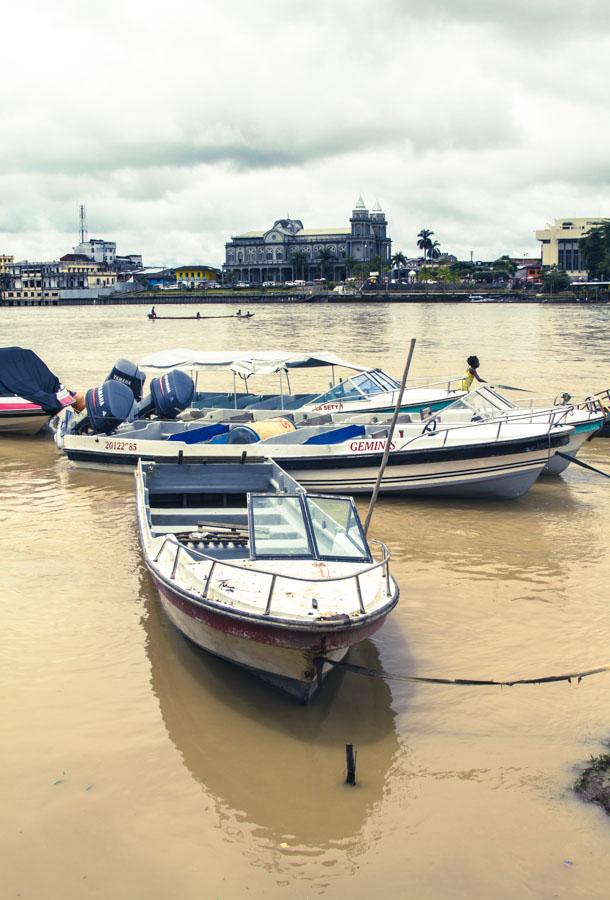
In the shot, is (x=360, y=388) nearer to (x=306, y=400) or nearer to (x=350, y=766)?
(x=306, y=400)

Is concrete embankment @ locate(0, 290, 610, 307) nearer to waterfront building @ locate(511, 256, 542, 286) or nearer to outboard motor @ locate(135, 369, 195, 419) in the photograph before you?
waterfront building @ locate(511, 256, 542, 286)

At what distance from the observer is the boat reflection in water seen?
22.3 feet

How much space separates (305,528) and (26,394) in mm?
16397

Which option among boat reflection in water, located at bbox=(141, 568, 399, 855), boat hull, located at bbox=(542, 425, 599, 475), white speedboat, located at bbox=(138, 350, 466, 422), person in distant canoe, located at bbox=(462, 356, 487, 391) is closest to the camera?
boat reflection in water, located at bbox=(141, 568, 399, 855)

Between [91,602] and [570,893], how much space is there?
7.02 meters

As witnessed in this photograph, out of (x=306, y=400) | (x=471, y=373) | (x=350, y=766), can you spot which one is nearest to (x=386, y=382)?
(x=306, y=400)

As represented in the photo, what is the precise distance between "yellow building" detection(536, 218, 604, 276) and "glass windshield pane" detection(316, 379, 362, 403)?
16519 centimetres

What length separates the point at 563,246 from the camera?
178000 millimetres

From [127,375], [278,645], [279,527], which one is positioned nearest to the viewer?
[278,645]

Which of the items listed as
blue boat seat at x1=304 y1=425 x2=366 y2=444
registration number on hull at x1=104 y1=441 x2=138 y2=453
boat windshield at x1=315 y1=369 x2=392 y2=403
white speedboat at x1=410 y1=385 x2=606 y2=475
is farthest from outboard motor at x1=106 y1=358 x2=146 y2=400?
white speedboat at x1=410 y1=385 x2=606 y2=475

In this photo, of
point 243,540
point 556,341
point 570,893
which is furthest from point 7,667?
point 556,341

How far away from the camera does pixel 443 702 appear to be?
854cm

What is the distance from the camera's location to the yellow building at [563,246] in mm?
177625

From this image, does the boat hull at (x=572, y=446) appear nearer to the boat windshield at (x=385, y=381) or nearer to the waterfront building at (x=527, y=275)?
the boat windshield at (x=385, y=381)
